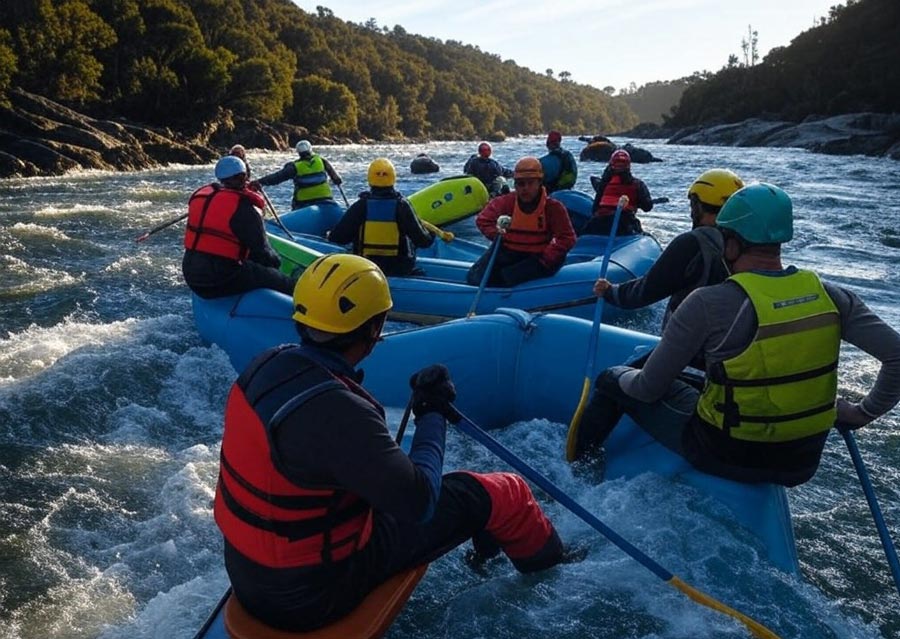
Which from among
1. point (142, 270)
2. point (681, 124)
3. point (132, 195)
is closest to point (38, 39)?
point (132, 195)

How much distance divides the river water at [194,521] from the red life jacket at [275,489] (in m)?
0.92

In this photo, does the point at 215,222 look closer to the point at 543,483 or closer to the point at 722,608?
the point at 543,483

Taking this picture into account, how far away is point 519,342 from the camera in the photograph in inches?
191

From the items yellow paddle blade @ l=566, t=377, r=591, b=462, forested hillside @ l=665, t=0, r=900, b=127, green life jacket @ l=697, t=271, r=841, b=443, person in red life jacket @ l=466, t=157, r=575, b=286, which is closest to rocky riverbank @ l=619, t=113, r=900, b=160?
forested hillside @ l=665, t=0, r=900, b=127

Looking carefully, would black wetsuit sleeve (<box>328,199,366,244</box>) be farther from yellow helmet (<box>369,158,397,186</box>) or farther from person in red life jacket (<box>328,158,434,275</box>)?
yellow helmet (<box>369,158,397,186</box>)

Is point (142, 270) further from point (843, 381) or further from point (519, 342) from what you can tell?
point (843, 381)

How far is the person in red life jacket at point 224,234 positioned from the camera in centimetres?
600

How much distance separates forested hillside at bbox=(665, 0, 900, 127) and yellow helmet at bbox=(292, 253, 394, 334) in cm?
3984

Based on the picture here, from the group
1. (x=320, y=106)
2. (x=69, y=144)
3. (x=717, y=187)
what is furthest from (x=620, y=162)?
(x=320, y=106)

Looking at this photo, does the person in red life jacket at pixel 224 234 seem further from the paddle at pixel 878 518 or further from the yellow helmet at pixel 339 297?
the paddle at pixel 878 518

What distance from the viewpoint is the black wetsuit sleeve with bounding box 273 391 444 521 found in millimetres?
2107

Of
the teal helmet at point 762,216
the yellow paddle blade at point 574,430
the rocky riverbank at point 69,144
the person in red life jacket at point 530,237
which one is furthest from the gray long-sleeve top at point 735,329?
the rocky riverbank at point 69,144

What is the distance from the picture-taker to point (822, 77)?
1763 inches

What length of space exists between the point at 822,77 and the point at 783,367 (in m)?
49.0
